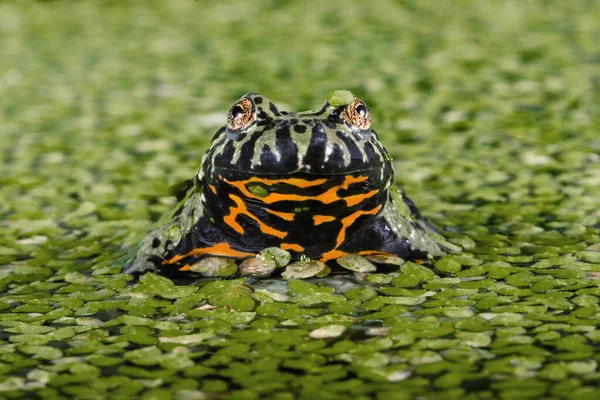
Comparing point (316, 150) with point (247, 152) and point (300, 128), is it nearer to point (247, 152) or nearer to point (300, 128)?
point (300, 128)

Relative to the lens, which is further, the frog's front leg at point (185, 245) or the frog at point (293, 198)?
the frog's front leg at point (185, 245)

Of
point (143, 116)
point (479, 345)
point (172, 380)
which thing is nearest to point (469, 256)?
point (479, 345)

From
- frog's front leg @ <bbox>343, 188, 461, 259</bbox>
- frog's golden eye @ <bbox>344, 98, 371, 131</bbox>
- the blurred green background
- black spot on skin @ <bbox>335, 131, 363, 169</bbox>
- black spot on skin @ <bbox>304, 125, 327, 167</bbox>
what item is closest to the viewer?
the blurred green background

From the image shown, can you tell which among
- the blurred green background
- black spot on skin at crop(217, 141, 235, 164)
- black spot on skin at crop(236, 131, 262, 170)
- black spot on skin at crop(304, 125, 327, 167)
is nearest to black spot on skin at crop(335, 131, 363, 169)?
black spot on skin at crop(304, 125, 327, 167)

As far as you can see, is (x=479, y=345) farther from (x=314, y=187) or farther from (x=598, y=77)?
(x=598, y=77)

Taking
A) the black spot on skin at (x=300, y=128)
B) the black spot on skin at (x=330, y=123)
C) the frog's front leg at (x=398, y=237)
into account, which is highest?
the black spot on skin at (x=330, y=123)

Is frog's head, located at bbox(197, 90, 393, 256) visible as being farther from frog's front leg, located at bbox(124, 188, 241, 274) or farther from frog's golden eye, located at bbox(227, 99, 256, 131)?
frog's front leg, located at bbox(124, 188, 241, 274)

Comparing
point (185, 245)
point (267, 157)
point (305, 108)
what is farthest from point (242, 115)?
point (305, 108)

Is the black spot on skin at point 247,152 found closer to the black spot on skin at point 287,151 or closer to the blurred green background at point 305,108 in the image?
the black spot on skin at point 287,151

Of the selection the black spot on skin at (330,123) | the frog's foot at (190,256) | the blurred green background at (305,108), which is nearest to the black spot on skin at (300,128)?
the black spot on skin at (330,123)
